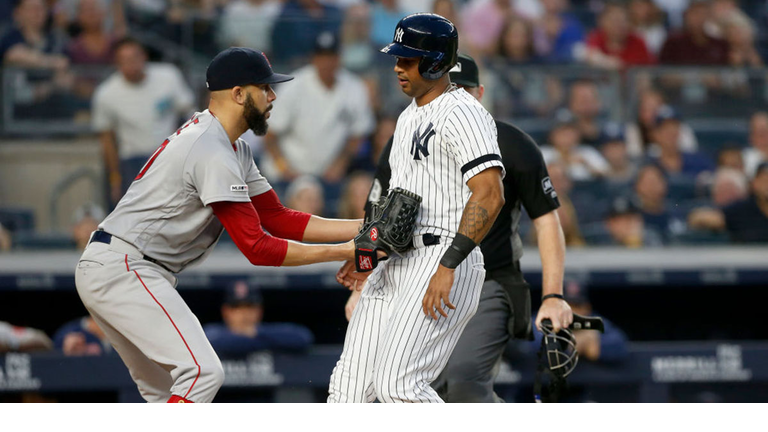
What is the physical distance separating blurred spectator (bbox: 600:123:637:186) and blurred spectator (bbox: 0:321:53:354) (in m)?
4.04

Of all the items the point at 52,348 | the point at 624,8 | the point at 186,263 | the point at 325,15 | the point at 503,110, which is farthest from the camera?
the point at 624,8

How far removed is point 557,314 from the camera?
383cm

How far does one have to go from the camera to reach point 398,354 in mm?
3330

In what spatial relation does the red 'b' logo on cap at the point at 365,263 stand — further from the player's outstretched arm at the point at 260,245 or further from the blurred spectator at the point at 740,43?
the blurred spectator at the point at 740,43

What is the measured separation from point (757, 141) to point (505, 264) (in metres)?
4.17

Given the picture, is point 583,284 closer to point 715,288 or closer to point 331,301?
point 715,288

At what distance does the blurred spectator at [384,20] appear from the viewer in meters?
7.95

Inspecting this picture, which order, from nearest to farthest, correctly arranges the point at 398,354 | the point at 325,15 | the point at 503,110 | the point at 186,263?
the point at 398,354
the point at 186,263
the point at 503,110
the point at 325,15

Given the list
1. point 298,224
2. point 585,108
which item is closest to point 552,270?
point 298,224

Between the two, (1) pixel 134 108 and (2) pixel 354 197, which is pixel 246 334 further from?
(1) pixel 134 108

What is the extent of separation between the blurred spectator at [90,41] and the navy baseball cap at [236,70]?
4.51 m

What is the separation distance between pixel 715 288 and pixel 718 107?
4.74 ft

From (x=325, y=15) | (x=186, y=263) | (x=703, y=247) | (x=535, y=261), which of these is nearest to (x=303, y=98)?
(x=325, y=15)

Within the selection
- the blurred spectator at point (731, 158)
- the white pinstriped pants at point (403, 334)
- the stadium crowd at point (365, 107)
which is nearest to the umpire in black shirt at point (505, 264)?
the white pinstriped pants at point (403, 334)
